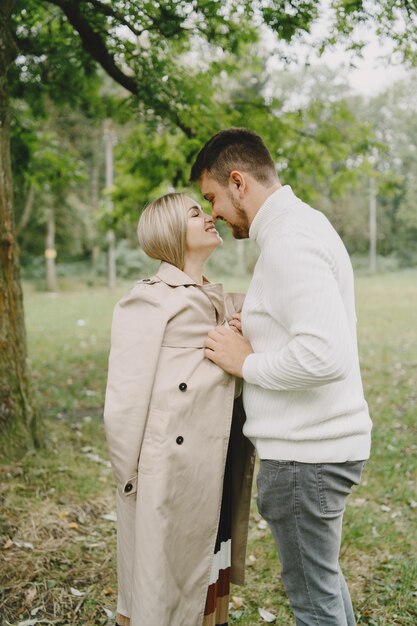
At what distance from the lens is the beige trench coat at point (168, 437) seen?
2.24m

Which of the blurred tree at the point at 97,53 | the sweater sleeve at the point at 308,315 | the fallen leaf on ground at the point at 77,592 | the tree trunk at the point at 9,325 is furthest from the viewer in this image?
the tree trunk at the point at 9,325

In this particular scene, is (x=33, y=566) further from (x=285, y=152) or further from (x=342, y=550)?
(x=285, y=152)

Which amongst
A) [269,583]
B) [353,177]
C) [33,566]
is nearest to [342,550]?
[269,583]

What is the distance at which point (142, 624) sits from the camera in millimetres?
2316

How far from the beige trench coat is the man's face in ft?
0.94

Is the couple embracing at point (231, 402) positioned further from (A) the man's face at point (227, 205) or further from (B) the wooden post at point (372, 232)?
(B) the wooden post at point (372, 232)

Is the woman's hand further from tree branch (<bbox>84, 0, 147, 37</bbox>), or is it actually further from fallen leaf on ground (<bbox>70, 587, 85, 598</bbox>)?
tree branch (<bbox>84, 0, 147, 37</bbox>)

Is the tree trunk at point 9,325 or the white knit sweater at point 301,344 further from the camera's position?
the tree trunk at point 9,325

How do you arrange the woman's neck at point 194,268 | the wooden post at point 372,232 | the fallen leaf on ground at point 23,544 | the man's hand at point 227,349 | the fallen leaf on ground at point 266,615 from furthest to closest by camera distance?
the wooden post at point 372,232 < the fallen leaf on ground at point 23,544 < the fallen leaf on ground at point 266,615 < the woman's neck at point 194,268 < the man's hand at point 227,349

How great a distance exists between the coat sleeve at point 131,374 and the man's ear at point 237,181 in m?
0.51

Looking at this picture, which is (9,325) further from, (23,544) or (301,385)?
(301,385)

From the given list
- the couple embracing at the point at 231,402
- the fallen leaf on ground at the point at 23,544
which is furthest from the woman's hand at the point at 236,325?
the fallen leaf on ground at the point at 23,544

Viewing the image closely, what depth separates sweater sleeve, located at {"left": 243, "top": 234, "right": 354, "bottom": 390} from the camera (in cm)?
184

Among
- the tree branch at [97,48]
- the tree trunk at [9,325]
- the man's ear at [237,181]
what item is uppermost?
the tree branch at [97,48]
